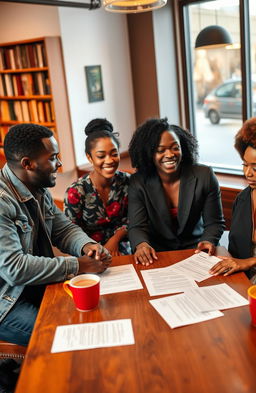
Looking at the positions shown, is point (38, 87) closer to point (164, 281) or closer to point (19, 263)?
point (19, 263)

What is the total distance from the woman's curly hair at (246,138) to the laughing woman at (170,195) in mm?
329

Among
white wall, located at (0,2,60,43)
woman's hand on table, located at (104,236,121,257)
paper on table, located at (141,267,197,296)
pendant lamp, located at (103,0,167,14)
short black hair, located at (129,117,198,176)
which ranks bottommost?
woman's hand on table, located at (104,236,121,257)

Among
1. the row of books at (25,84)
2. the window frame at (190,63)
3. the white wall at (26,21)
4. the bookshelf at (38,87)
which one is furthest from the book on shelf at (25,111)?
the window frame at (190,63)

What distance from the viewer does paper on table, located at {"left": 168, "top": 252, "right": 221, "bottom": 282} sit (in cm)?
148

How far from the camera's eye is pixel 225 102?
4.18 meters

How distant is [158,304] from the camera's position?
50.8 inches

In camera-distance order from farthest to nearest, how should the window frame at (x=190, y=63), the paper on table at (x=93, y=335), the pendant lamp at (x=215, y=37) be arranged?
1. the window frame at (x=190, y=63)
2. the pendant lamp at (x=215, y=37)
3. the paper on table at (x=93, y=335)

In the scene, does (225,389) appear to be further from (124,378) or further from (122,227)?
(122,227)

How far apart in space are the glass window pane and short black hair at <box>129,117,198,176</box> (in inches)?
80.0

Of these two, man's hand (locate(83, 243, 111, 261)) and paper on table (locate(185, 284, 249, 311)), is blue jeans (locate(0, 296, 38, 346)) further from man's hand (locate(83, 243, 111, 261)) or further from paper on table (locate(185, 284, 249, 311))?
paper on table (locate(185, 284, 249, 311))

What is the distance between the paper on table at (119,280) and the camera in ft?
4.65

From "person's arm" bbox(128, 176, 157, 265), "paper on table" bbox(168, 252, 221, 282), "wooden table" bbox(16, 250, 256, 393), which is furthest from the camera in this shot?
"person's arm" bbox(128, 176, 157, 265)

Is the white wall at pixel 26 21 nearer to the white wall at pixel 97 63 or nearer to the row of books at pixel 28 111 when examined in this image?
the white wall at pixel 97 63

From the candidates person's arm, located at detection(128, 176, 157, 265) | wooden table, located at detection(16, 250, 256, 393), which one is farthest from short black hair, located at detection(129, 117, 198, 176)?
wooden table, located at detection(16, 250, 256, 393)
